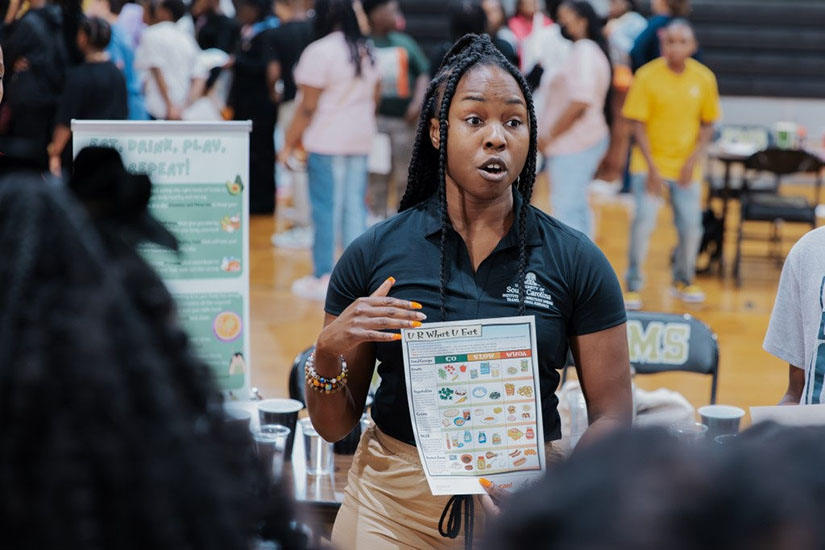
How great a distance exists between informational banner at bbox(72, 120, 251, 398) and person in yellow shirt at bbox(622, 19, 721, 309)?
4.36 m

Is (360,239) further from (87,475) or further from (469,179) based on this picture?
(87,475)

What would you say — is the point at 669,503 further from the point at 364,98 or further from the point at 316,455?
the point at 364,98

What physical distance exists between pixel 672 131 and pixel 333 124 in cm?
223

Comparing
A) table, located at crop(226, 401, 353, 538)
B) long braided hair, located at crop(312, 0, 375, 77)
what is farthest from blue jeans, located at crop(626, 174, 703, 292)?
table, located at crop(226, 401, 353, 538)

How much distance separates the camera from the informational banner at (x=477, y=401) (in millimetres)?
2387

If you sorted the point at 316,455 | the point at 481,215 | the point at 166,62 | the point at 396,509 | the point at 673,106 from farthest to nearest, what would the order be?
the point at 166,62
the point at 673,106
the point at 316,455
the point at 481,215
the point at 396,509

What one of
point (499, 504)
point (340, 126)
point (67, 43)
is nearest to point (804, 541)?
point (499, 504)

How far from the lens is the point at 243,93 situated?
33.6ft

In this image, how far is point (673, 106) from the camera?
301 inches

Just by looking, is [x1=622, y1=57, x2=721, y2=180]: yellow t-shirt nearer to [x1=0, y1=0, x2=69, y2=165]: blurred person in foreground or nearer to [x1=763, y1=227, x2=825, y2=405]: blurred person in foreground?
[x1=0, y1=0, x2=69, y2=165]: blurred person in foreground

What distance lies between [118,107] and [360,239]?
531 centimetres

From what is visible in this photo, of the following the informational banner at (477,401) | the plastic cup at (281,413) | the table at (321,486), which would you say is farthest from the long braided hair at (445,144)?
the plastic cup at (281,413)

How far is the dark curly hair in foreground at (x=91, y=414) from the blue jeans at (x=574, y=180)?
22.6 feet

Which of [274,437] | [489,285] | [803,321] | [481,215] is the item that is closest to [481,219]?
[481,215]
